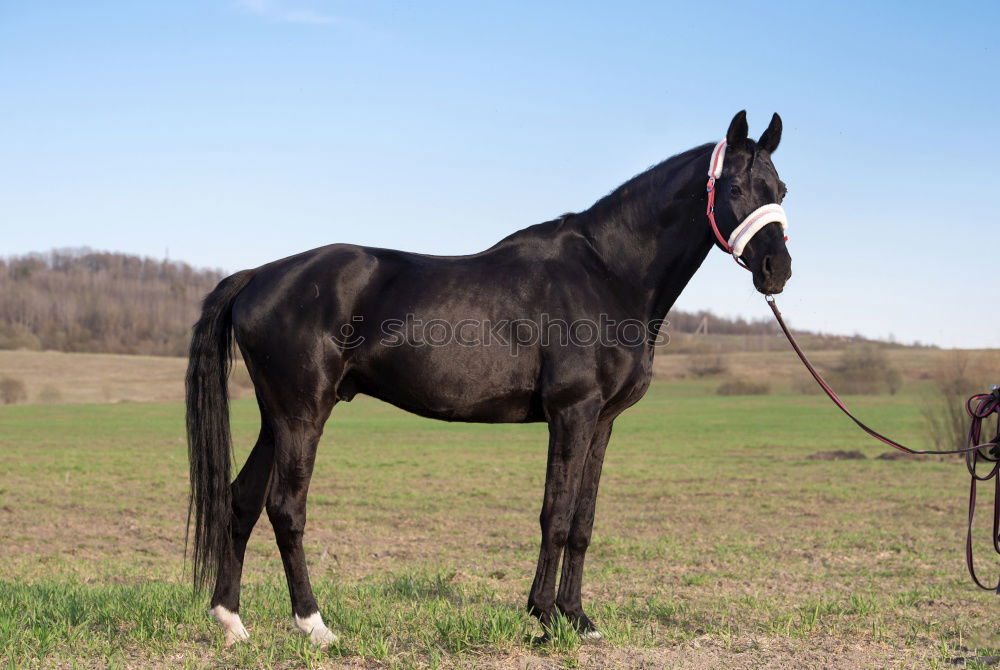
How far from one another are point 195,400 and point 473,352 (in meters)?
1.84

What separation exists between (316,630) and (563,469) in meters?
1.71

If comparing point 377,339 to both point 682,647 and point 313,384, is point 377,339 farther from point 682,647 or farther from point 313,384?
point 682,647

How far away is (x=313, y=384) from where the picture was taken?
16.1ft

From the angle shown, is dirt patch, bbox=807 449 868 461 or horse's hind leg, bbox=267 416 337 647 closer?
horse's hind leg, bbox=267 416 337 647

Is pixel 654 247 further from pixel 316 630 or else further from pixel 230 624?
pixel 230 624

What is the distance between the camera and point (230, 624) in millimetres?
4973

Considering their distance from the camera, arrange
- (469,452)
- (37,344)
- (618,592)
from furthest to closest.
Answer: (37,344) → (469,452) → (618,592)

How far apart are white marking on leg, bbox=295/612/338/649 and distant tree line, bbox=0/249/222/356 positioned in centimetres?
9380

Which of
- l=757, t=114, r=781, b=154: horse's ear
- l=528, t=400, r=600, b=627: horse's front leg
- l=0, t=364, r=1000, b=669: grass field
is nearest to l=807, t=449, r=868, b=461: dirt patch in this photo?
l=0, t=364, r=1000, b=669: grass field

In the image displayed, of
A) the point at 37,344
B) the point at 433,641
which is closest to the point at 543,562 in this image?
the point at 433,641

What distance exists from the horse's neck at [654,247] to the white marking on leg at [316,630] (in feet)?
8.51

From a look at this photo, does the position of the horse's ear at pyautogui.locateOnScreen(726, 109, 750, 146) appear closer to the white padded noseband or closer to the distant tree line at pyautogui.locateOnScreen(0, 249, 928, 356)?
the white padded noseband

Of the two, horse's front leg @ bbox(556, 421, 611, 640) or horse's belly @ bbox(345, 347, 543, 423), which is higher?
horse's belly @ bbox(345, 347, 543, 423)

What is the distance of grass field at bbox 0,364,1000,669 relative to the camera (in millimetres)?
4609
